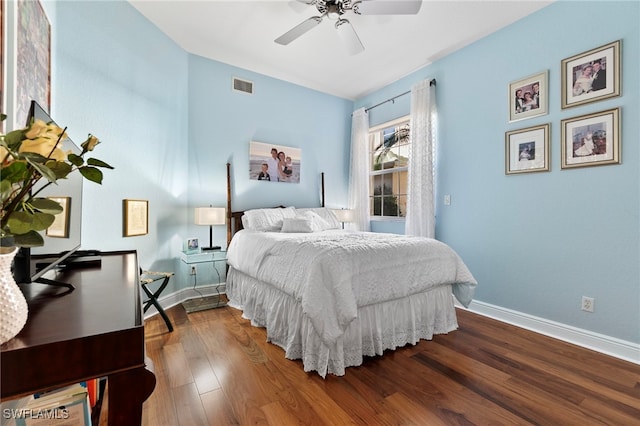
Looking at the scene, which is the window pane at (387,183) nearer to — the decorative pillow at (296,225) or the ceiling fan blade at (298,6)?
the decorative pillow at (296,225)

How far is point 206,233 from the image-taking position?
355cm

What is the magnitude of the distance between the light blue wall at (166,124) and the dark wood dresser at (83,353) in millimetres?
1850

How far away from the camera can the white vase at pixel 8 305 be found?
1.96ft

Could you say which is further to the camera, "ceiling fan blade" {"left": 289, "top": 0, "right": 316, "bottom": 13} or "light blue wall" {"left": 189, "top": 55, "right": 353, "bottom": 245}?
"light blue wall" {"left": 189, "top": 55, "right": 353, "bottom": 245}

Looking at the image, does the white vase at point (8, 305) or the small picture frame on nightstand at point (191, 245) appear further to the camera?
the small picture frame on nightstand at point (191, 245)

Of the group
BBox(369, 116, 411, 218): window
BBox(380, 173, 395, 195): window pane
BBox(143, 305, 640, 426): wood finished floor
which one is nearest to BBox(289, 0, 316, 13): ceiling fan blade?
BBox(369, 116, 411, 218): window

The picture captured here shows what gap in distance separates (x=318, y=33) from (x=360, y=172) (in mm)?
2151

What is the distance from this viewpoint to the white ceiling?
105 inches

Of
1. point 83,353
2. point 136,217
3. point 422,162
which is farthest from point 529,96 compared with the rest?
point 136,217

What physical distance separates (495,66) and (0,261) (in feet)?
12.8

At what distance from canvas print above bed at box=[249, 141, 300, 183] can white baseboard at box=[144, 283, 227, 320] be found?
4.96 feet

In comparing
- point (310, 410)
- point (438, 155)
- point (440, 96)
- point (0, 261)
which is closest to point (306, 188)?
point (438, 155)

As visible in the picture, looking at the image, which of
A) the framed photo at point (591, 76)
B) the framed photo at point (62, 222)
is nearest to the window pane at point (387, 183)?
the framed photo at point (591, 76)

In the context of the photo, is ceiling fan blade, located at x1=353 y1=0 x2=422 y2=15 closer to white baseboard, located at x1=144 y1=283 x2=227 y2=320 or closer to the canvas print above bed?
the canvas print above bed
